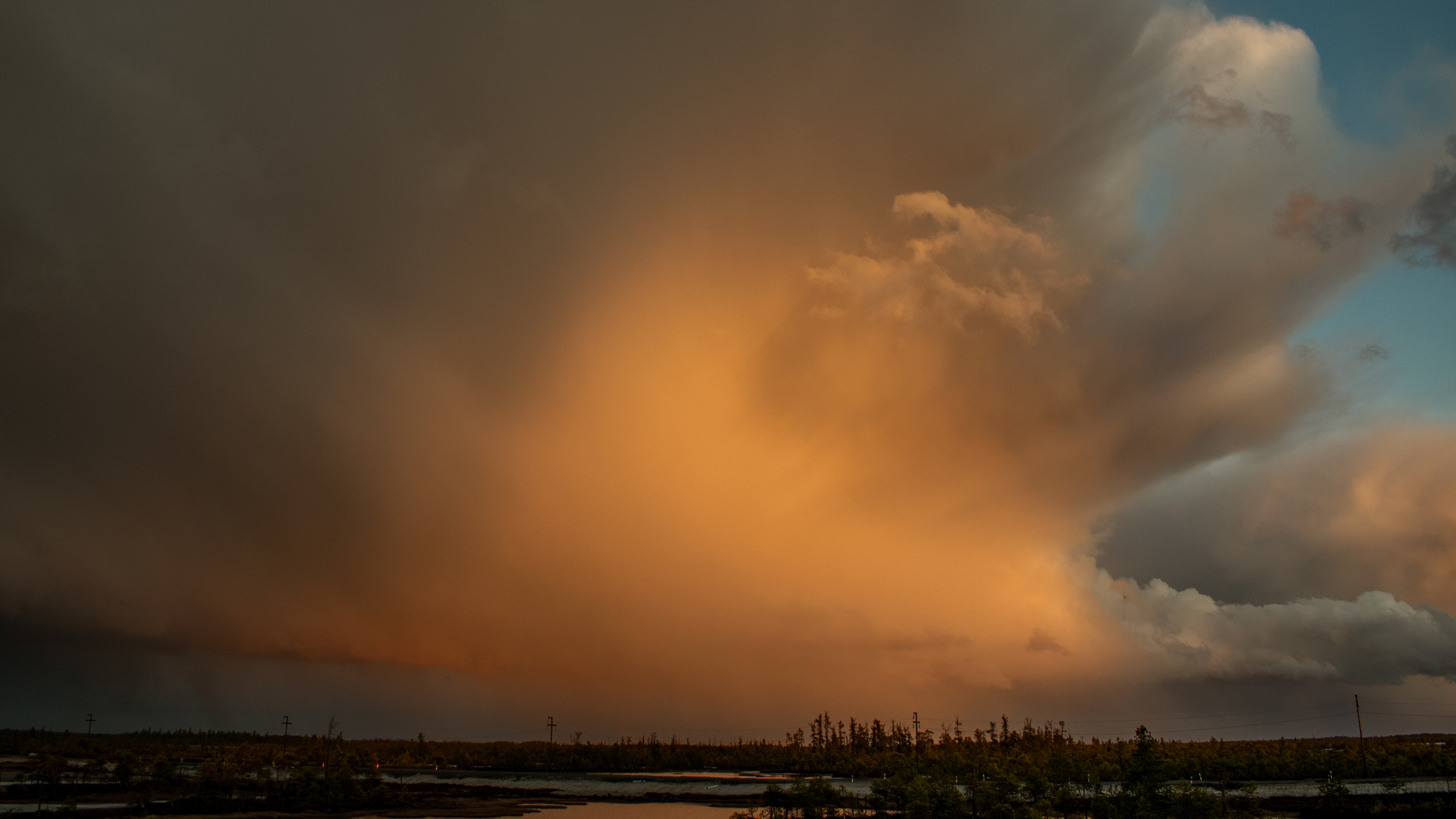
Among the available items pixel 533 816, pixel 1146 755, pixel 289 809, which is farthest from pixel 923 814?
pixel 289 809

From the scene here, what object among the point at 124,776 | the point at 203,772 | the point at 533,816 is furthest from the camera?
the point at 124,776

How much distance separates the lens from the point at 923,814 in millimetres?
109500

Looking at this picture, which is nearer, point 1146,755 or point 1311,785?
point 1146,755

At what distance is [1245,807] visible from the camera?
107m

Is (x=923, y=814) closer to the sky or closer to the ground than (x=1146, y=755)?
closer to the ground

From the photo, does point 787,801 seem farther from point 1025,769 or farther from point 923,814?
point 1025,769

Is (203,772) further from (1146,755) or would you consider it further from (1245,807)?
(1245,807)

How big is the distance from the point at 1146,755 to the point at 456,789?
158 m

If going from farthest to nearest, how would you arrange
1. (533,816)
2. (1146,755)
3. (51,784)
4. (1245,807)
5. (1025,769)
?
(1025,769) → (51,784) → (533,816) → (1245,807) → (1146,755)

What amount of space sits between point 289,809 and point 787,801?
81.6 meters

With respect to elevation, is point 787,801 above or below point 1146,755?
below

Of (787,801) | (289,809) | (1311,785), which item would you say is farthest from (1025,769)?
(289,809)

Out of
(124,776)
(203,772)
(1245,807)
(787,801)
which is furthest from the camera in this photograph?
(124,776)

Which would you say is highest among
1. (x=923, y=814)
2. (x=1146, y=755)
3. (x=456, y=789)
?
(x=1146, y=755)
